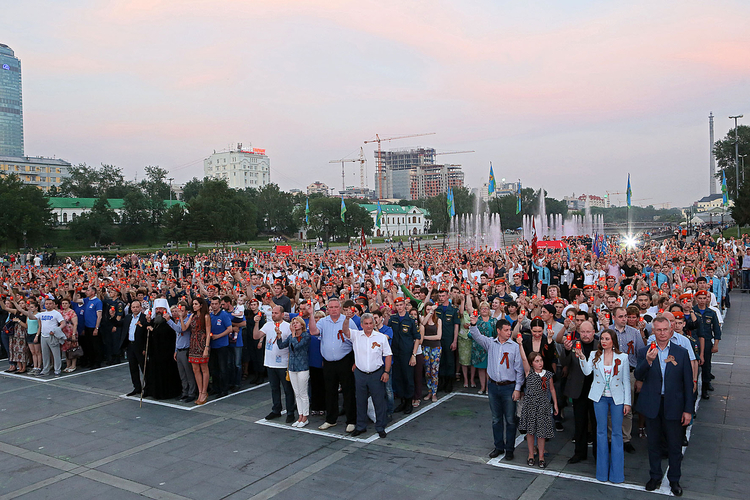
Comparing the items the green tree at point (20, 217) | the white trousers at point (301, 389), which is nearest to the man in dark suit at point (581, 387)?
the white trousers at point (301, 389)

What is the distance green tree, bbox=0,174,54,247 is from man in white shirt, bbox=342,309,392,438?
5875 cm

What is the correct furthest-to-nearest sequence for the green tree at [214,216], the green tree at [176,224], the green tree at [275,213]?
the green tree at [275,213] < the green tree at [176,224] < the green tree at [214,216]

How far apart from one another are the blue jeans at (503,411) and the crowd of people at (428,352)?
16mm

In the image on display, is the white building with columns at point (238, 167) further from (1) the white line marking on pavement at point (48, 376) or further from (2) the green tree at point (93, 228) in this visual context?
(1) the white line marking on pavement at point (48, 376)

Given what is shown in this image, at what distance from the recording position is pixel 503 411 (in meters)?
6.21

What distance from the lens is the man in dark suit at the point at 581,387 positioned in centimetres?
589

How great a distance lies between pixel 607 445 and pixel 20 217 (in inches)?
2467

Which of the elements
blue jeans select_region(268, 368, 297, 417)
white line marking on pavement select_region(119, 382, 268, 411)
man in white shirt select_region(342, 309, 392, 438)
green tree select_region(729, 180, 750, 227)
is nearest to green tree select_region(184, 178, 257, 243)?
green tree select_region(729, 180, 750, 227)

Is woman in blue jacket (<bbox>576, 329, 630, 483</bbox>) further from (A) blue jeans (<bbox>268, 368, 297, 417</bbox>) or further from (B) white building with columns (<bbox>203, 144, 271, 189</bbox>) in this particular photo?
(B) white building with columns (<bbox>203, 144, 271, 189</bbox>)

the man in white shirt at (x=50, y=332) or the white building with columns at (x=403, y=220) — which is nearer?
the man in white shirt at (x=50, y=332)

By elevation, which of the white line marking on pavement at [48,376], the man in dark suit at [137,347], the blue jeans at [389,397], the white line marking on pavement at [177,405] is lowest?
the white line marking on pavement at [48,376]

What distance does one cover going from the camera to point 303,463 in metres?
6.31

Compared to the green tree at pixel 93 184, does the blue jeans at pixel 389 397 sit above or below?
below

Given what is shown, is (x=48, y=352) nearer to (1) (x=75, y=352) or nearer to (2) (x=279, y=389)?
(1) (x=75, y=352)
